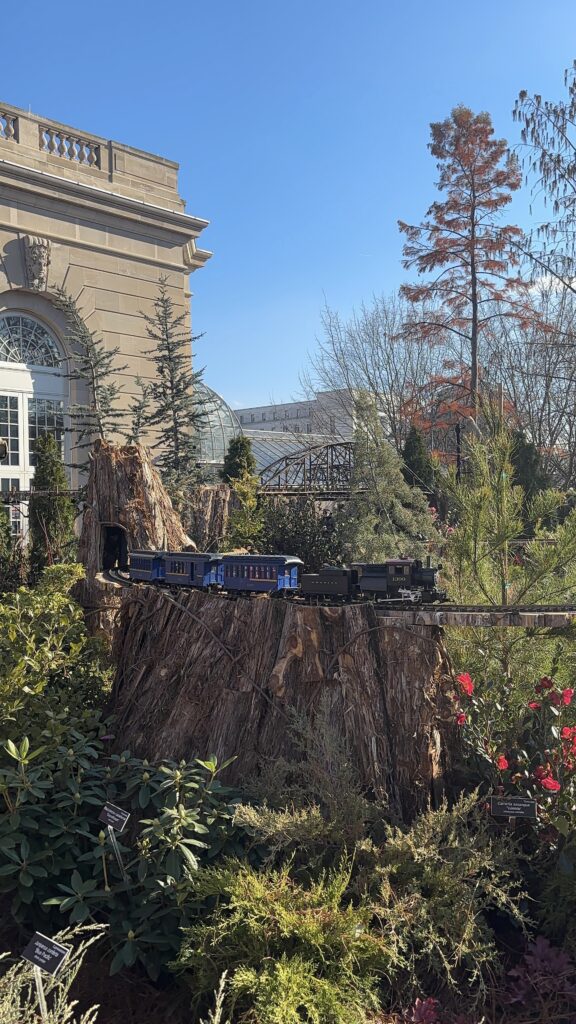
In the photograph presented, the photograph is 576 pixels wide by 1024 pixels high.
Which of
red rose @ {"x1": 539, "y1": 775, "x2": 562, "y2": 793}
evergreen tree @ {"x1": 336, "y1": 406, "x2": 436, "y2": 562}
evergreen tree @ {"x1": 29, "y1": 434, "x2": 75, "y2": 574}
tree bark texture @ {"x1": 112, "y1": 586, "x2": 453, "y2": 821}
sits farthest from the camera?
evergreen tree @ {"x1": 29, "y1": 434, "x2": 75, "y2": 574}

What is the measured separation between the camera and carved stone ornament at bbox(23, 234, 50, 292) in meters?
17.9

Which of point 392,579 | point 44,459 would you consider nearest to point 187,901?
point 392,579

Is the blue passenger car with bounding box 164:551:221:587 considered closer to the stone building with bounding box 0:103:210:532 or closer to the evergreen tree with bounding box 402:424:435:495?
the evergreen tree with bounding box 402:424:435:495

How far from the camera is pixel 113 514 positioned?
823 cm

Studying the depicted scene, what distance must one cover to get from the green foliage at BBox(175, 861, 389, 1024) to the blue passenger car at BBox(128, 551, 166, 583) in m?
3.22

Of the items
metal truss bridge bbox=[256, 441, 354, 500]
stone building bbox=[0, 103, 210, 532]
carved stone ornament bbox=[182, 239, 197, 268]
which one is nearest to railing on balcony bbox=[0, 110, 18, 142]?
stone building bbox=[0, 103, 210, 532]

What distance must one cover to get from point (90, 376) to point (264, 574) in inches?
504

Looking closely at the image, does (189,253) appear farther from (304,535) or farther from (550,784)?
(550,784)

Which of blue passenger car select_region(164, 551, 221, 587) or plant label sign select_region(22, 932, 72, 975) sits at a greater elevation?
blue passenger car select_region(164, 551, 221, 587)

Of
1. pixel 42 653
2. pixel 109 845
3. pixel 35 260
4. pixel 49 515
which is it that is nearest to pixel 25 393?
pixel 35 260

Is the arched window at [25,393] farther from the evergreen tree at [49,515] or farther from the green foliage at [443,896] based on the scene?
the green foliage at [443,896]

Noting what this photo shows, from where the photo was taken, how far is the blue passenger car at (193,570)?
20.5 ft

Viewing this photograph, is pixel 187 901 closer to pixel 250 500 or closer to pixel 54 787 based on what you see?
pixel 54 787

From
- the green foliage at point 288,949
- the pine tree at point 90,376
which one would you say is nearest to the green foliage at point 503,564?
the green foliage at point 288,949
